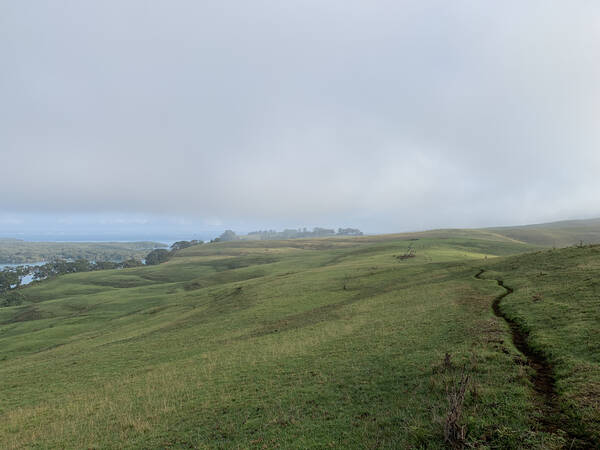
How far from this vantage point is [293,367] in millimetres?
20078

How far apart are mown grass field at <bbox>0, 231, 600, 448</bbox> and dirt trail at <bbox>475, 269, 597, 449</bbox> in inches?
5.3

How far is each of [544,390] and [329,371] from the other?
10.8m

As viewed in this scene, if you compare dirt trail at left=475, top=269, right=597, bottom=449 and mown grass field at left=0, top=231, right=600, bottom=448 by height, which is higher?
dirt trail at left=475, top=269, right=597, bottom=449

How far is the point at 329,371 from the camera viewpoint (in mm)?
18391

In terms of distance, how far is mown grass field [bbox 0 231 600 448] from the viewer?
37.2 ft

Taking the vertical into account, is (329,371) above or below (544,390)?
below

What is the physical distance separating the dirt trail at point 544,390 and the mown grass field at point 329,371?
0.44ft

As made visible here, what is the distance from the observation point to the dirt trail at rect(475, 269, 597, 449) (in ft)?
28.6

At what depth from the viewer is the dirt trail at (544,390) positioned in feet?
28.6

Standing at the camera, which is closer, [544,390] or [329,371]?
[544,390]

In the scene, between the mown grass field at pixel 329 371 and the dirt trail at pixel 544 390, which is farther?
the mown grass field at pixel 329 371

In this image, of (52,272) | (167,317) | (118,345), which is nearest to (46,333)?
(167,317)

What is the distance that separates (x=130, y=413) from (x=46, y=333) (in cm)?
4470

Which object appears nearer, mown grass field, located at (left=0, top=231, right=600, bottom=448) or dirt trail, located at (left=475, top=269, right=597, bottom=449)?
dirt trail, located at (left=475, top=269, right=597, bottom=449)
